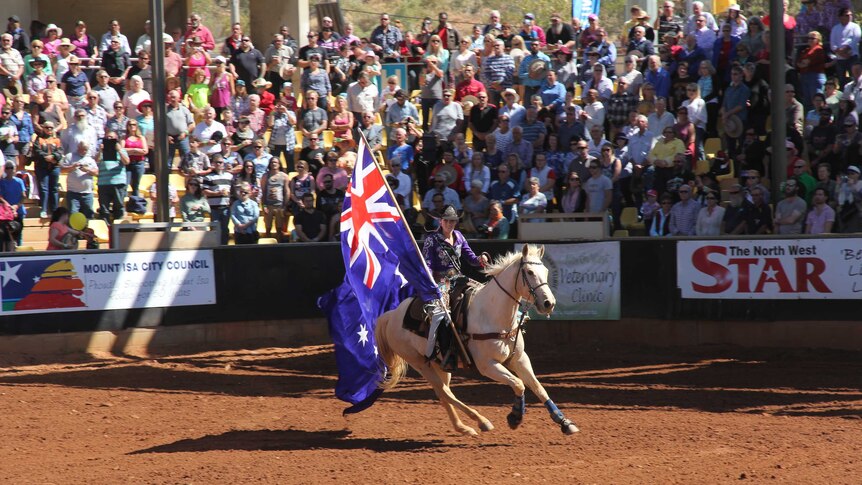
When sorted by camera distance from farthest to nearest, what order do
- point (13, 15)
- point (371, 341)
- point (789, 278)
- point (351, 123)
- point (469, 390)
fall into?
point (13, 15) → point (351, 123) → point (789, 278) → point (469, 390) → point (371, 341)

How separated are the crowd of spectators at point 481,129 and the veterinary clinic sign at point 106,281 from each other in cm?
170

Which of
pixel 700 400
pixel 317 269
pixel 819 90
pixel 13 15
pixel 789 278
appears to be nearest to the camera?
pixel 700 400

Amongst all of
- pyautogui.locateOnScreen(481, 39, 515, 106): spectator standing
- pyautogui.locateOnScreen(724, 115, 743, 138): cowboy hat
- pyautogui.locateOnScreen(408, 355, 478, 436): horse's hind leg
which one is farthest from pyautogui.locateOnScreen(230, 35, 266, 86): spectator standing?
pyautogui.locateOnScreen(408, 355, 478, 436): horse's hind leg

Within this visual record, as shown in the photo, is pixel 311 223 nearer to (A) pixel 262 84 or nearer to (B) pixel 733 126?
(A) pixel 262 84

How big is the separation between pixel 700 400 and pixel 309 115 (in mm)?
10451

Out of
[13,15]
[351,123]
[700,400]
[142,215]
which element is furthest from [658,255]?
[13,15]

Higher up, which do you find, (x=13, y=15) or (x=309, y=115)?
(x=13, y=15)

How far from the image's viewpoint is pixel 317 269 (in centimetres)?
1700

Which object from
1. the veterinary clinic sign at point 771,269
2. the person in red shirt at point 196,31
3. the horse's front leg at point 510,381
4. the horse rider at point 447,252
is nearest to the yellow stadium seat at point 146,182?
the person in red shirt at point 196,31

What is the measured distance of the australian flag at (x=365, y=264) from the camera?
11.6m

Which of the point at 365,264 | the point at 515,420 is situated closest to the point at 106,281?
the point at 365,264

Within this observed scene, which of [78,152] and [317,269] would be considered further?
[78,152]

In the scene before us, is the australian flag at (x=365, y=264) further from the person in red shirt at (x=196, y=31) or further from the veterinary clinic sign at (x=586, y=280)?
the person in red shirt at (x=196, y=31)

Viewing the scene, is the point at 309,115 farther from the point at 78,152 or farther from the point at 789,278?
the point at 789,278
